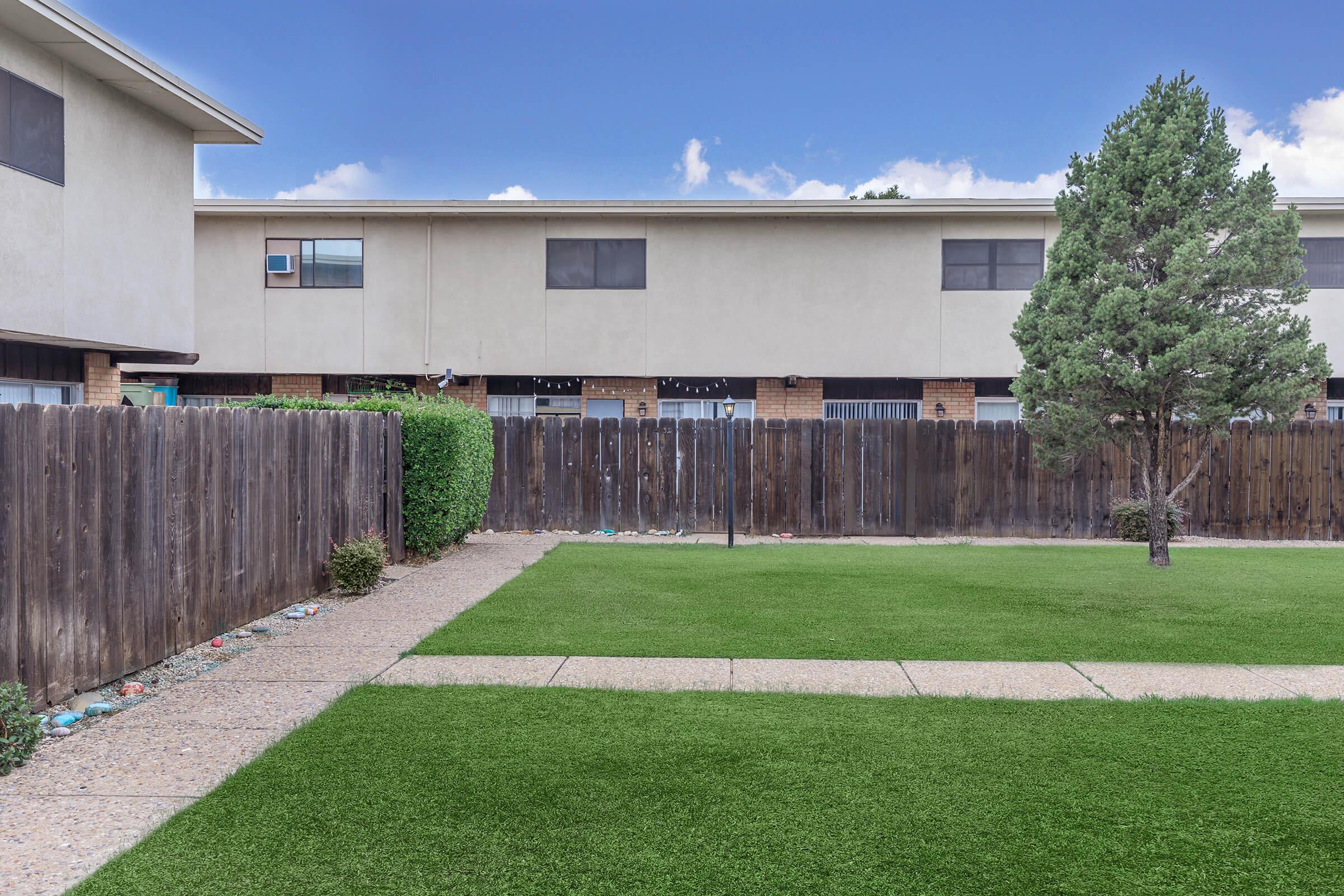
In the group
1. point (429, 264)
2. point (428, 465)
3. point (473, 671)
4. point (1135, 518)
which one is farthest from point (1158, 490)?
Answer: point (429, 264)

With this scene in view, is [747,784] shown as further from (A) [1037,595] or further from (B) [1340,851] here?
(A) [1037,595]

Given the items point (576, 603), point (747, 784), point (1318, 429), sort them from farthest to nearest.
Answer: point (1318, 429) → point (576, 603) → point (747, 784)

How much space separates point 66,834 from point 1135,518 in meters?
15.3

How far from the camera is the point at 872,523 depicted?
54.3 ft

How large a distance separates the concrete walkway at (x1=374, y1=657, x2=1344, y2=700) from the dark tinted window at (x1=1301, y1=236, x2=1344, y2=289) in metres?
16.5

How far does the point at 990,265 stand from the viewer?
2030cm

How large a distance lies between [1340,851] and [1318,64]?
896 inches

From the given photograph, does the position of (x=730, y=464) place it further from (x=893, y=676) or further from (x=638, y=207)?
(x=893, y=676)

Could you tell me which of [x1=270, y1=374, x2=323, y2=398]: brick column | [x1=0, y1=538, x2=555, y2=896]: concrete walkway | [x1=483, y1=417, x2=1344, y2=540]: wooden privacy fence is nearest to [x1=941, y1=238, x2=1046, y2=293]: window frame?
[x1=483, y1=417, x2=1344, y2=540]: wooden privacy fence

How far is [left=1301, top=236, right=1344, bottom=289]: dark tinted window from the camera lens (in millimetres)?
20031

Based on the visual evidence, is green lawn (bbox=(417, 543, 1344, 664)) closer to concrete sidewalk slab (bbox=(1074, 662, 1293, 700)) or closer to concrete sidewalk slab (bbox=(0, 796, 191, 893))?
concrete sidewalk slab (bbox=(1074, 662, 1293, 700))

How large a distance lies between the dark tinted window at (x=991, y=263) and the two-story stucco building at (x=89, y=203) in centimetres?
1347

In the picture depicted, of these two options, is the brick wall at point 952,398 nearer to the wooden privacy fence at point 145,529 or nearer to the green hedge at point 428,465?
the green hedge at point 428,465

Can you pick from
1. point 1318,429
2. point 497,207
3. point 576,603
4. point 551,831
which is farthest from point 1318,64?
point 551,831
